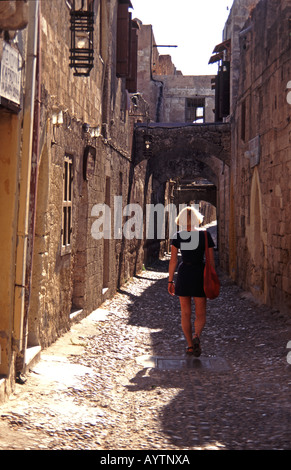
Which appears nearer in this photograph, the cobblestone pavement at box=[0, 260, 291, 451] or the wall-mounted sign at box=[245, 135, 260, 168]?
the cobblestone pavement at box=[0, 260, 291, 451]

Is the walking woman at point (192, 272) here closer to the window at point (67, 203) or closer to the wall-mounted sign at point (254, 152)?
the window at point (67, 203)

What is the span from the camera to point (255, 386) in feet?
16.9

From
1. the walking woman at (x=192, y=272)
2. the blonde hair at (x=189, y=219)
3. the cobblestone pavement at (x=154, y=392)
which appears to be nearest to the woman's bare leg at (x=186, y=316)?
the walking woman at (x=192, y=272)

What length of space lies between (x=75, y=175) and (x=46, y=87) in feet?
6.45

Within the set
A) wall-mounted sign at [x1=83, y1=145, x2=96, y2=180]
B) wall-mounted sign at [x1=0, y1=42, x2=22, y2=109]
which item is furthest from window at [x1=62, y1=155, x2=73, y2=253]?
wall-mounted sign at [x1=0, y1=42, x2=22, y2=109]

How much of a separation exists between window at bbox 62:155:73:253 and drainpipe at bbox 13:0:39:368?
99.2 inches

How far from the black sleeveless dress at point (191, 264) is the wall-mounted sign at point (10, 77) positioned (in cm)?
250

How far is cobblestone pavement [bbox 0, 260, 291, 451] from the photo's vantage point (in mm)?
3781

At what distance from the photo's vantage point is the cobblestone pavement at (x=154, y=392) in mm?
3781

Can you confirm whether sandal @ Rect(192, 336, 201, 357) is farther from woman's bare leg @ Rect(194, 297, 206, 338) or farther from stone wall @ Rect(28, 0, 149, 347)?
stone wall @ Rect(28, 0, 149, 347)

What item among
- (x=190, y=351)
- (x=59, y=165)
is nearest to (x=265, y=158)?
(x=59, y=165)

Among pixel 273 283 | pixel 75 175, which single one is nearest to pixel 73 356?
pixel 75 175
